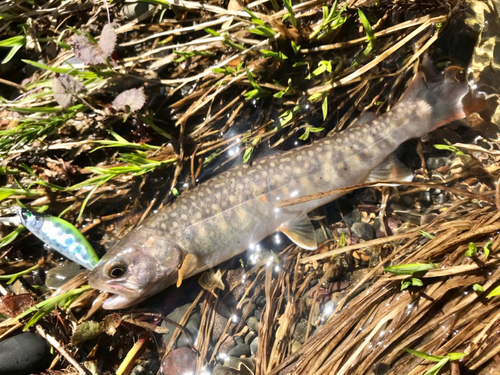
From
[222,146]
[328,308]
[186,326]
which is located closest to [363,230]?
[328,308]

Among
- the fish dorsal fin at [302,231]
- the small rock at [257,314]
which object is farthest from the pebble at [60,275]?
the fish dorsal fin at [302,231]

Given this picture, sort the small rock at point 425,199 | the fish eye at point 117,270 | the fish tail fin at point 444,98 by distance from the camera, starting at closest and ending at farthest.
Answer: the fish eye at point 117,270, the fish tail fin at point 444,98, the small rock at point 425,199

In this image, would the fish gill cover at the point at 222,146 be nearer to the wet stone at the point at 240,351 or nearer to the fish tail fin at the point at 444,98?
the wet stone at the point at 240,351

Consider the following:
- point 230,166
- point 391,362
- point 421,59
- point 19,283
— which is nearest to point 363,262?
point 391,362

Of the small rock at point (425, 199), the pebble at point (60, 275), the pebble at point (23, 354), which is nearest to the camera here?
the pebble at point (23, 354)

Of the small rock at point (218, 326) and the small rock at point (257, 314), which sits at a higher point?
the small rock at point (257, 314)

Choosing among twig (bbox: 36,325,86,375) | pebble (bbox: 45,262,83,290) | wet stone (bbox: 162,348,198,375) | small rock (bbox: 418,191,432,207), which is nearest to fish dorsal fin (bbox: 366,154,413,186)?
small rock (bbox: 418,191,432,207)

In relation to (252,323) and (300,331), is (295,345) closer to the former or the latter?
(300,331)
